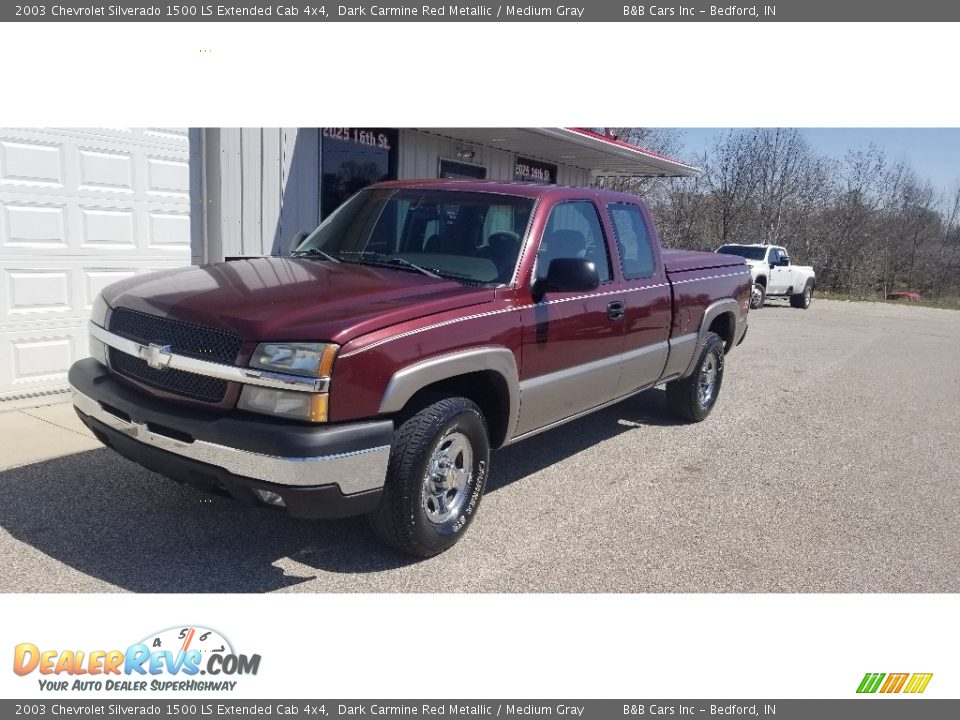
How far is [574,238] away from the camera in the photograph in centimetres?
503

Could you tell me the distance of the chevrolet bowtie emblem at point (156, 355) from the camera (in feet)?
11.7

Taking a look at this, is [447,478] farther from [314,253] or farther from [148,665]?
[314,253]

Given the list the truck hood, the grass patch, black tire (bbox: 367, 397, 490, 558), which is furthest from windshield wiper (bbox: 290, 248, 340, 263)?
the grass patch

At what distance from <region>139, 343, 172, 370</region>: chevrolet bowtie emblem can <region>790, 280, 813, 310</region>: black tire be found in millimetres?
21601

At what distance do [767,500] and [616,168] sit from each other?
1325 centimetres

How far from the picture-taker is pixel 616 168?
17.3 meters

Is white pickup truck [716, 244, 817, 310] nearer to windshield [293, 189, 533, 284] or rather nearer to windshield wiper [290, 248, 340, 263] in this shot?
windshield [293, 189, 533, 284]

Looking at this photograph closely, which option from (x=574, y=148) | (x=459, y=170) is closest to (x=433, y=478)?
(x=459, y=170)

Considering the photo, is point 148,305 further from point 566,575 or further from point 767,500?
point 767,500

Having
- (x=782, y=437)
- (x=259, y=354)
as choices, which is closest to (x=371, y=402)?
(x=259, y=354)

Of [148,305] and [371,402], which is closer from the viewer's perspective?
[371,402]

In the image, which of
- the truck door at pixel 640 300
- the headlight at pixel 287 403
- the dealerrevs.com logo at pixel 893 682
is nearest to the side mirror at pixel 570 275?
the truck door at pixel 640 300

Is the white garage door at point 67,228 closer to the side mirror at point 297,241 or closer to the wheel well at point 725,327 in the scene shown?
the side mirror at point 297,241

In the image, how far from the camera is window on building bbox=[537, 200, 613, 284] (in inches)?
184
